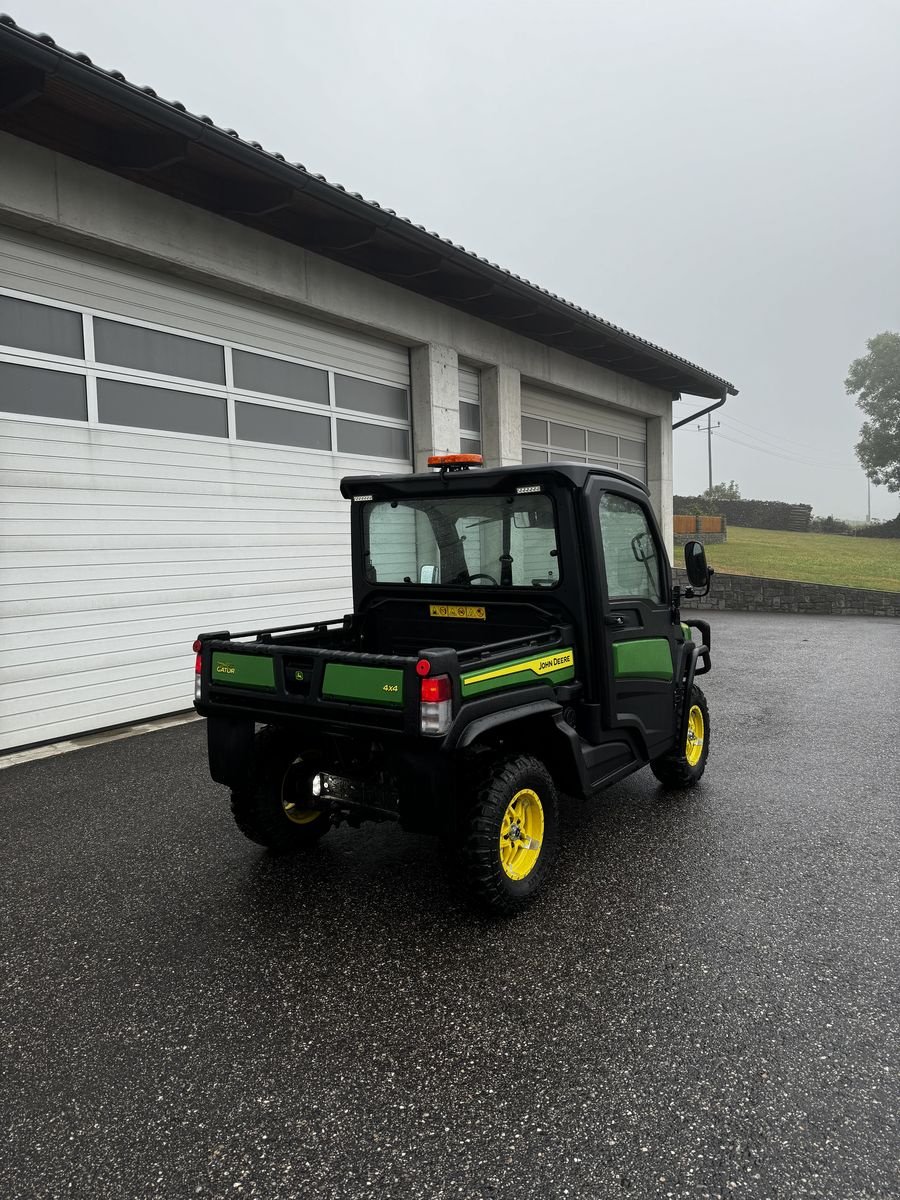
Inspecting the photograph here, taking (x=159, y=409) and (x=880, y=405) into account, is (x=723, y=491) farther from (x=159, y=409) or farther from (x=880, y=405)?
(x=159, y=409)

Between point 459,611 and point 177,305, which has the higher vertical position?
point 177,305

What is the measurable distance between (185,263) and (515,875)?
6.52m

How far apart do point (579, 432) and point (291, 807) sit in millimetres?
11527

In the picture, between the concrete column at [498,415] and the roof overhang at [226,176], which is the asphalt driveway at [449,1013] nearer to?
the roof overhang at [226,176]

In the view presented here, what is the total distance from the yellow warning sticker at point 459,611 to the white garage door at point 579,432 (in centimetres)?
833

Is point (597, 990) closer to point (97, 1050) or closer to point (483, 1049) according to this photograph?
point (483, 1049)

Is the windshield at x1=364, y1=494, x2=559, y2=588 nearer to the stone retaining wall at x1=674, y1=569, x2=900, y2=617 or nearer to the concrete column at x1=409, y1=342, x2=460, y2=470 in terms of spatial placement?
the concrete column at x1=409, y1=342, x2=460, y2=470

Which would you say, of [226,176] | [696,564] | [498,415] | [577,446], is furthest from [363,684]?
[577,446]

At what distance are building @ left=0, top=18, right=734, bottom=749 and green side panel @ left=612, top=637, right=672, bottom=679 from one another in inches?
198

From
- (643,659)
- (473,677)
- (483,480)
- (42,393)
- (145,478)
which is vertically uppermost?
(42,393)

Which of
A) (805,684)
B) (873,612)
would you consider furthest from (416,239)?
(873,612)

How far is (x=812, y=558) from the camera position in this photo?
2383 centimetres

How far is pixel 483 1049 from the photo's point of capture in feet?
8.18

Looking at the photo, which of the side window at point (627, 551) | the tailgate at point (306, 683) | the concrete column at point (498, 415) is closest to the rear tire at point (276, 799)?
the tailgate at point (306, 683)
